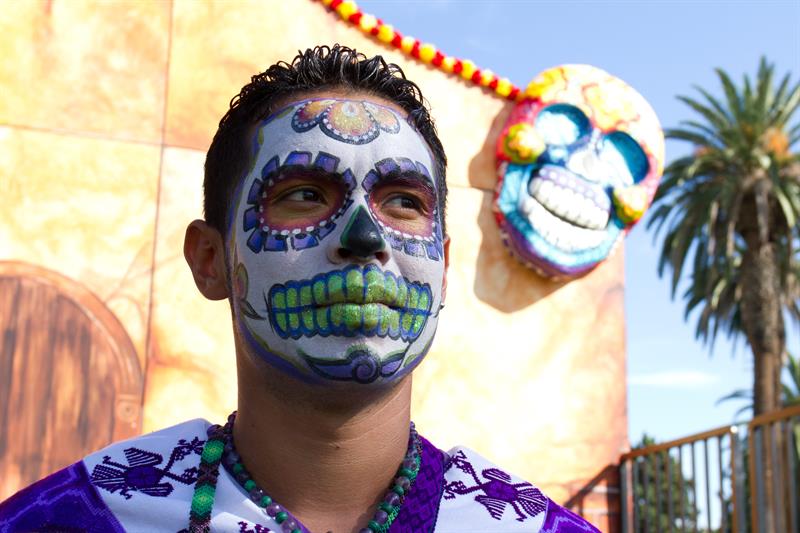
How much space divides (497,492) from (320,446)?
566mm

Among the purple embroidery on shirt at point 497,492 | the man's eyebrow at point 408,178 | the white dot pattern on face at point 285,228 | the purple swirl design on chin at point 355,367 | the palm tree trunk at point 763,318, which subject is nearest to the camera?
the purple swirl design on chin at point 355,367

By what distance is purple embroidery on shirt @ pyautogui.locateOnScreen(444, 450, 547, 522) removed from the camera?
8.20 feet

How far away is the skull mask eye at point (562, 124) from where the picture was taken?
8.34 metres

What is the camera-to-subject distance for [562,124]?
8.45m

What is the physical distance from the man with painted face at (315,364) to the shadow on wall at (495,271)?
5565mm

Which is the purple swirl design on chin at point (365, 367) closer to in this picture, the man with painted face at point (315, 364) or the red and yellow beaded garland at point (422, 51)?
the man with painted face at point (315, 364)

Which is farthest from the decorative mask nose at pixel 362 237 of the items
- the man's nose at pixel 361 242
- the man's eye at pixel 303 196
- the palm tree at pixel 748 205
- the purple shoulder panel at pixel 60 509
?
the palm tree at pixel 748 205

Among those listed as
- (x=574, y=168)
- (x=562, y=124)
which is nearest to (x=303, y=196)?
A: (x=574, y=168)

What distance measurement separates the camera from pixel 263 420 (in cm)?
233

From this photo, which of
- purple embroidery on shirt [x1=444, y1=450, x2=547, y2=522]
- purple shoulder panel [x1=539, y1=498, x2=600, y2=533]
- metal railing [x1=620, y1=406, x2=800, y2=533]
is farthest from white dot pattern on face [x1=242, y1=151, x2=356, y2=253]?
metal railing [x1=620, y1=406, x2=800, y2=533]

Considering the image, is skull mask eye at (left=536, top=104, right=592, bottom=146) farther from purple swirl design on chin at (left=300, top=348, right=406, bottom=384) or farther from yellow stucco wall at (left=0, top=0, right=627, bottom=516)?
purple swirl design on chin at (left=300, top=348, right=406, bottom=384)

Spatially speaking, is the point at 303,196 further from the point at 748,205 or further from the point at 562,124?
the point at 748,205

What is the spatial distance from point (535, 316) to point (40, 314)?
13.2 feet

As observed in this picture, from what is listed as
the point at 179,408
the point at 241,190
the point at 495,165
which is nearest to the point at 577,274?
the point at 495,165
